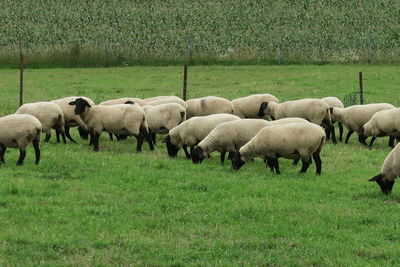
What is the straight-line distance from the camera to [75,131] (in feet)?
71.5

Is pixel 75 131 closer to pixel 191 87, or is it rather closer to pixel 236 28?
pixel 191 87

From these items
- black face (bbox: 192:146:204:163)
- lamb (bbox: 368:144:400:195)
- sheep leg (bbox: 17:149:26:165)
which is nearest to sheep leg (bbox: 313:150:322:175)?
lamb (bbox: 368:144:400:195)

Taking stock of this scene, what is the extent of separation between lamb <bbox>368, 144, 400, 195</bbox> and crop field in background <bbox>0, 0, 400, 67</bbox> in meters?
30.7

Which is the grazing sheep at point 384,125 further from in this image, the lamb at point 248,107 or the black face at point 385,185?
the black face at point 385,185

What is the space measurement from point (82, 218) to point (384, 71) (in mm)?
29053

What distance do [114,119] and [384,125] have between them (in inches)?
280

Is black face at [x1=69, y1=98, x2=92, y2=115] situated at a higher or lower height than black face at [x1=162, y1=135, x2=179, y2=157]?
higher

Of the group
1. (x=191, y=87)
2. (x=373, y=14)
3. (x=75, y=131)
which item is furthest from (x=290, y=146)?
(x=373, y=14)

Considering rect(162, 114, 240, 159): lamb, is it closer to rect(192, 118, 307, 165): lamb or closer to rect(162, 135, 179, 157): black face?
rect(162, 135, 179, 157): black face

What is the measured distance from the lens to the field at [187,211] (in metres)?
9.33

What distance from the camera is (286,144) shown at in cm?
1418

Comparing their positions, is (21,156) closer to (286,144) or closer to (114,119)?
(114,119)

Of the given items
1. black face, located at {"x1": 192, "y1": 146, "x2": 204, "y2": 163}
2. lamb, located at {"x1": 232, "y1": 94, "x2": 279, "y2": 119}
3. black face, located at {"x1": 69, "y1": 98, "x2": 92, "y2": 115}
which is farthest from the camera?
lamb, located at {"x1": 232, "y1": 94, "x2": 279, "y2": 119}

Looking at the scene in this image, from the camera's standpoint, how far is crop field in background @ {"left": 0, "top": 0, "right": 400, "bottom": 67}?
144 ft
